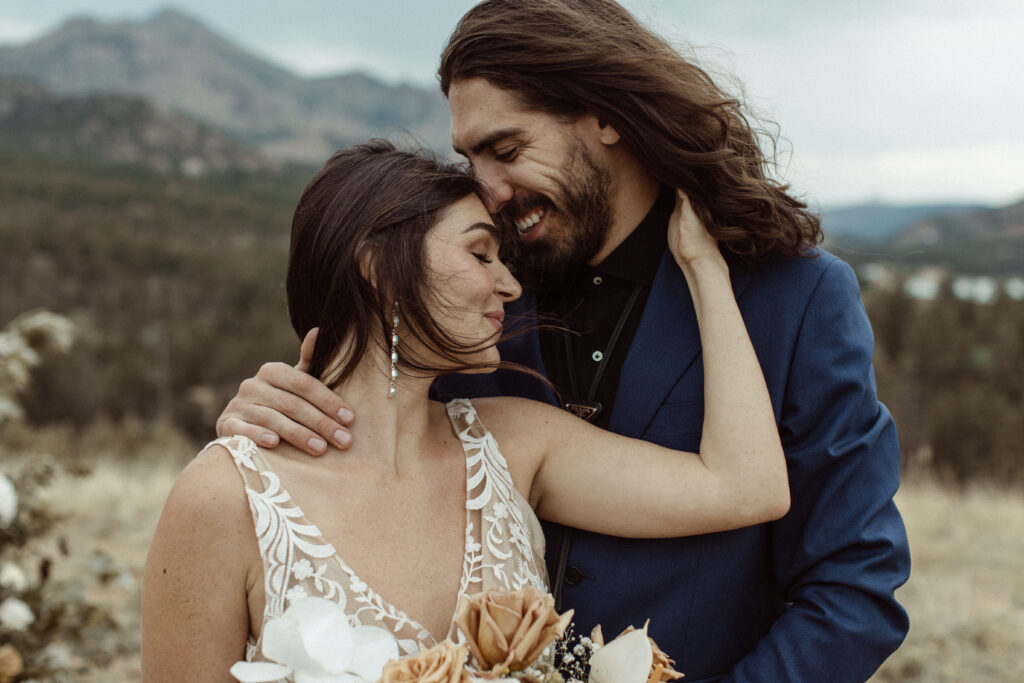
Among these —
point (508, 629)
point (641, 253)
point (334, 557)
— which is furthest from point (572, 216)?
point (508, 629)

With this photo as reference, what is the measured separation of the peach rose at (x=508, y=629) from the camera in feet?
4.45

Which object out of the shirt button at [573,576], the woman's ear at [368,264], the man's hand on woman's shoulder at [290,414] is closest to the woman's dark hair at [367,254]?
the woman's ear at [368,264]

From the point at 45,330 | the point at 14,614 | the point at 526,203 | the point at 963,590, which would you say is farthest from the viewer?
the point at 963,590

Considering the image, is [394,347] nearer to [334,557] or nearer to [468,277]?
[468,277]

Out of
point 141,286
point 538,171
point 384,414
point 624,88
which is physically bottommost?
point 141,286

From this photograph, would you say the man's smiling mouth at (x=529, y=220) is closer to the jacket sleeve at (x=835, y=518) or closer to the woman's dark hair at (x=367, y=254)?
the woman's dark hair at (x=367, y=254)

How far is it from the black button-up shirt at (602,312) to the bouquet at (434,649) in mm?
1082

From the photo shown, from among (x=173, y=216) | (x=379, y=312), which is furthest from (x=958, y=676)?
(x=173, y=216)

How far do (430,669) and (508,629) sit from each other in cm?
16

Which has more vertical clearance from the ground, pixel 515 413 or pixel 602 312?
pixel 602 312

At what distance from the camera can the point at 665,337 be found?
93.0 inches

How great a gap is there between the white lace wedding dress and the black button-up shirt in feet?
1.87

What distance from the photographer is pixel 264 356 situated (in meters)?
20.1

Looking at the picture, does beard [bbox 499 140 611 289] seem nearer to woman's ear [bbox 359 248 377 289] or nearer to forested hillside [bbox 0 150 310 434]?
woman's ear [bbox 359 248 377 289]
